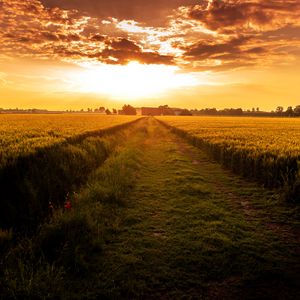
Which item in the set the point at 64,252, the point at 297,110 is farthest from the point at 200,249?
the point at 297,110

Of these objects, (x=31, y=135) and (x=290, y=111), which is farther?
(x=290, y=111)

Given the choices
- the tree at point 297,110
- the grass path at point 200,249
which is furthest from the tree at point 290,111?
the grass path at point 200,249

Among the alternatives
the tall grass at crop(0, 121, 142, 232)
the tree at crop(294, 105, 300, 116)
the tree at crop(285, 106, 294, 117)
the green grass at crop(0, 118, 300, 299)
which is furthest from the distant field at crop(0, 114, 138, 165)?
the tree at crop(285, 106, 294, 117)

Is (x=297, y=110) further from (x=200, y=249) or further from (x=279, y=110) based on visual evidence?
(x=200, y=249)

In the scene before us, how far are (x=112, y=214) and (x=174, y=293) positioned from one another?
3.85 metres

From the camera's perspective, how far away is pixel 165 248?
21.3 feet

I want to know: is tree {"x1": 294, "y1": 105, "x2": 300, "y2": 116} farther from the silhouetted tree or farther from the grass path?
the grass path

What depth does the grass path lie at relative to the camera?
503cm

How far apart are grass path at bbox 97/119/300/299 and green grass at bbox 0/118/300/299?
0.06ft

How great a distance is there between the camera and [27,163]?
329 inches

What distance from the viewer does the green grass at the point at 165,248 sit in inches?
195

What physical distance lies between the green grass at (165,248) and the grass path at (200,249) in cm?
2

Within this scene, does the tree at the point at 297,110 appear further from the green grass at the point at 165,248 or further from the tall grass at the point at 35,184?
the tall grass at the point at 35,184

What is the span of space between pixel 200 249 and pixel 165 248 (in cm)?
81
